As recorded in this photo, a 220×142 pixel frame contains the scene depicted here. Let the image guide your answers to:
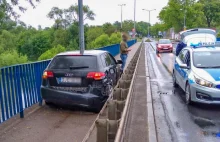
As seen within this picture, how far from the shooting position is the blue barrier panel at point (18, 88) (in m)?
5.29

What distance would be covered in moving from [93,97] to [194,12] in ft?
220

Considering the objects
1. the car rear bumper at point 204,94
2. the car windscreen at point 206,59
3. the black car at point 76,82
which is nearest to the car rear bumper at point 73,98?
the black car at point 76,82

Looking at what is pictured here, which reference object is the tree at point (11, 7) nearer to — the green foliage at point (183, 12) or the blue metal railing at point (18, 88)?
the blue metal railing at point (18, 88)

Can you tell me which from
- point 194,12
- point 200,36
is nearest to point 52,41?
point 194,12

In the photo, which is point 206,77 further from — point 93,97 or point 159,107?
point 93,97

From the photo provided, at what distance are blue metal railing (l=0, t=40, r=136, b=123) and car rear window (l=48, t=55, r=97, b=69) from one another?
54 cm

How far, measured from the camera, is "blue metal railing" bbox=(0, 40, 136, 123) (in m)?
5.29

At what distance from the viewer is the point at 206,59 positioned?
26.8 ft

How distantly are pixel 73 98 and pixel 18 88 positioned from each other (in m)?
1.20

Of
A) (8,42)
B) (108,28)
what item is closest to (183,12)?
(108,28)

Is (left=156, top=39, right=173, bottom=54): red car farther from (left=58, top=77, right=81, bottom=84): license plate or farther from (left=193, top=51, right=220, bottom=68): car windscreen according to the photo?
(left=58, top=77, right=81, bottom=84): license plate

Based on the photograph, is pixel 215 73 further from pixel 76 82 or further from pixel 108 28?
pixel 108 28

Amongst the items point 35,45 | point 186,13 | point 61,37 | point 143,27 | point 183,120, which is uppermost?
point 143,27

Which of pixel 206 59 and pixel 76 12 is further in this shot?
pixel 76 12
